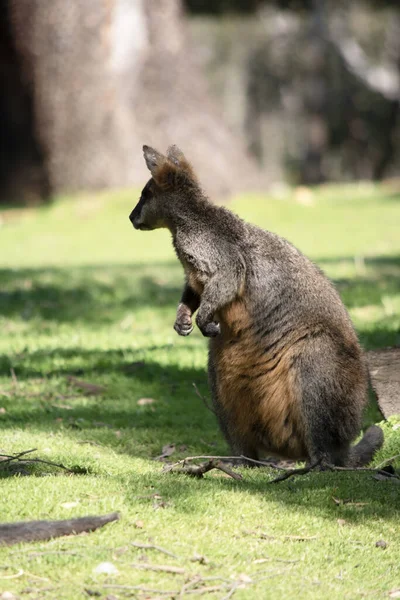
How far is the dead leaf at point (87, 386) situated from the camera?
24.3 ft

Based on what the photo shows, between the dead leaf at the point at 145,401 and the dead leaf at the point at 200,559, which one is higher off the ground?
the dead leaf at the point at 200,559

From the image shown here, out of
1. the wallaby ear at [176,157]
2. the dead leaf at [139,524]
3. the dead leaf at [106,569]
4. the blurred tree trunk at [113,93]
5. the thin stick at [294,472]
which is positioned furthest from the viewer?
the blurred tree trunk at [113,93]

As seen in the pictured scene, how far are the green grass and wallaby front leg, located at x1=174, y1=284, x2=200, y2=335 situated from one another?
2.66 ft

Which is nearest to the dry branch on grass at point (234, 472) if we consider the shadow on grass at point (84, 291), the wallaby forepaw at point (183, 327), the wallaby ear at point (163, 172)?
the wallaby forepaw at point (183, 327)

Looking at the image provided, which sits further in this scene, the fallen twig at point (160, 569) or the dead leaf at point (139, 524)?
the dead leaf at point (139, 524)

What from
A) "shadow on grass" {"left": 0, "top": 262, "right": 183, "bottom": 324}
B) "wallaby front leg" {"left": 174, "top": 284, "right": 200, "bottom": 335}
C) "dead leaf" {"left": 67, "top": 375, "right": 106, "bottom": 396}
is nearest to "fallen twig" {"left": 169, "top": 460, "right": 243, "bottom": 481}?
"wallaby front leg" {"left": 174, "top": 284, "right": 200, "bottom": 335}

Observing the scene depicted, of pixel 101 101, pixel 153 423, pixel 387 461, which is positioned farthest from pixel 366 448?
pixel 101 101

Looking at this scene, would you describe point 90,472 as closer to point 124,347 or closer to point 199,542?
point 199,542

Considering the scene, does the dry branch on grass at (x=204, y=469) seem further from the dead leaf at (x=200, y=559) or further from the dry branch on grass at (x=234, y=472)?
the dead leaf at (x=200, y=559)

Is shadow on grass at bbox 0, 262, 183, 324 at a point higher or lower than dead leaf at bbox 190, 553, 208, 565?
lower

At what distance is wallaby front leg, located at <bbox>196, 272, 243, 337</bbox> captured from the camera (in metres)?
5.62

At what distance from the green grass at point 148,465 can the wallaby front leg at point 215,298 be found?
0.84m

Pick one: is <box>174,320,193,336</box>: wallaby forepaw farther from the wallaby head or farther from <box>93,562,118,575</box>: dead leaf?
<box>93,562,118,575</box>: dead leaf

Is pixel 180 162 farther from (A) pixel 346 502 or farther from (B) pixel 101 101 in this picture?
(B) pixel 101 101
